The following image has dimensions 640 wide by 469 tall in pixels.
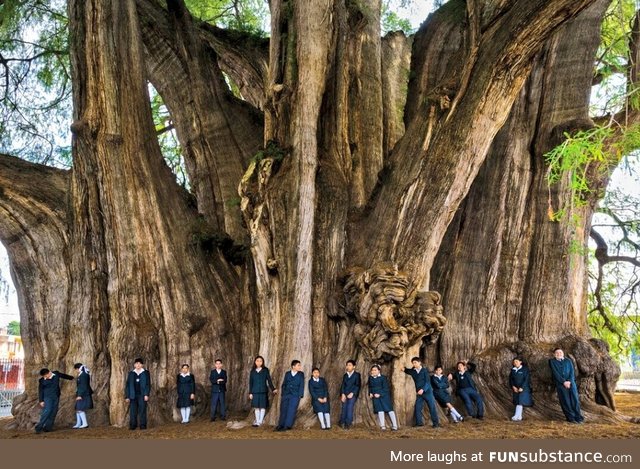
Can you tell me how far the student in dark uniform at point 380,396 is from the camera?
6.06 m

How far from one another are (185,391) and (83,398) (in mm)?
1165

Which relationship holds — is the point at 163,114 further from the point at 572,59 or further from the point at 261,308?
the point at 572,59

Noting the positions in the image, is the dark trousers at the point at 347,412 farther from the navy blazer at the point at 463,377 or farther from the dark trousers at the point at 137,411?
the dark trousers at the point at 137,411

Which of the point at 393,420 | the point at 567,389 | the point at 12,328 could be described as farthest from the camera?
the point at 12,328

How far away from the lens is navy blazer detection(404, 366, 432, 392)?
623 centimetres

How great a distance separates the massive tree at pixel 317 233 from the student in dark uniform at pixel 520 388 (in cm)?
23

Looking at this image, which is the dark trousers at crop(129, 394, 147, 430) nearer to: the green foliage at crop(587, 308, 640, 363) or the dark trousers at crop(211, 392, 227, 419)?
the dark trousers at crop(211, 392, 227, 419)

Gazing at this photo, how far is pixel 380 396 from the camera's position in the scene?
6.09 meters

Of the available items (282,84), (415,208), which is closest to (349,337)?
(415,208)

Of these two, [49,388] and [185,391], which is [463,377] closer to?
[185,391]

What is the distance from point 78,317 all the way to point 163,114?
239 inches

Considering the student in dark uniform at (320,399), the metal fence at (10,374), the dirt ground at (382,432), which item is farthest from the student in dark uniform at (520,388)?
the metal fence at (10,374)

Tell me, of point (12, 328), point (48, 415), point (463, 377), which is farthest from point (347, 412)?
point (12, 328)

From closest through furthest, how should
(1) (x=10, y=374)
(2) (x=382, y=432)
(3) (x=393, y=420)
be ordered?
(2) (x=382, y=432) < (3) (x=393, y=420) < (1) (x=10, y=374)
